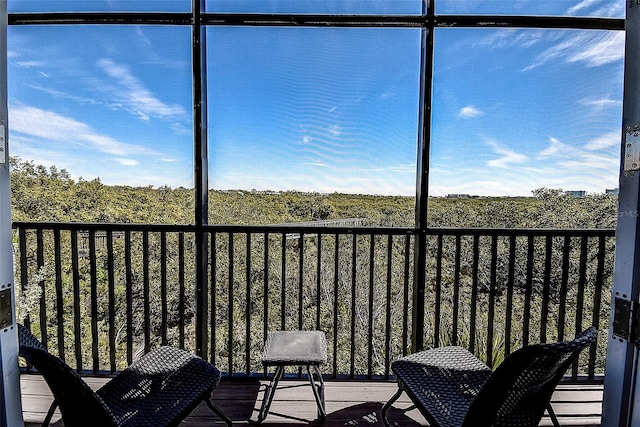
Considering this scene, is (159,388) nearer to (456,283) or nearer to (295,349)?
(295,349)

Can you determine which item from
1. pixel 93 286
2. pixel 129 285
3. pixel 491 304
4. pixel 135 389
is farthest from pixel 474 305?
pixel 93 286

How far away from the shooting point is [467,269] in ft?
19.4

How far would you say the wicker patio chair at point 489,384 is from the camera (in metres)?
1.05

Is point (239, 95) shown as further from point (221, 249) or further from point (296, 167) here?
point (221, 249)

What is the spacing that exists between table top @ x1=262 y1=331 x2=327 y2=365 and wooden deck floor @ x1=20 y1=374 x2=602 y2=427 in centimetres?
46

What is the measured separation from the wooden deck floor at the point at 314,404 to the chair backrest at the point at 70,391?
2.68 ft

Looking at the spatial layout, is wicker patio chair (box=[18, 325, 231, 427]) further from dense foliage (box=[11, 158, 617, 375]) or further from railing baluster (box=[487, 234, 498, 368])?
railing baluster (box=[487, 234, 498, 368])

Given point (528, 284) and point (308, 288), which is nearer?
point (528, 284)

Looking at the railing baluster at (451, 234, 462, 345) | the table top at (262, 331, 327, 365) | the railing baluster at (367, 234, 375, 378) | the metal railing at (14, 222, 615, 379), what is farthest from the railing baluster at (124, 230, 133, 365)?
the railing baluster at (451, 234, 462, 345)

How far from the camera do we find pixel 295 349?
173 centimetres

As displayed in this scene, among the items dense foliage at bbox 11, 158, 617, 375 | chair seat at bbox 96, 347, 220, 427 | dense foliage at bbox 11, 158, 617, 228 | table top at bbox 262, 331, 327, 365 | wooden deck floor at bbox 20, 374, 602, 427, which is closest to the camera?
chair seat at bbox 96, 347, 220, 427

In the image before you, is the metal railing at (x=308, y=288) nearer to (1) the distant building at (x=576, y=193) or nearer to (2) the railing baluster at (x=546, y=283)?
(2) the railing baluster at (x=546, y=283)

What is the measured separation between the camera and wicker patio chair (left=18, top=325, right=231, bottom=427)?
1.07 meters

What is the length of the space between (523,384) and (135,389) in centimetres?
163
